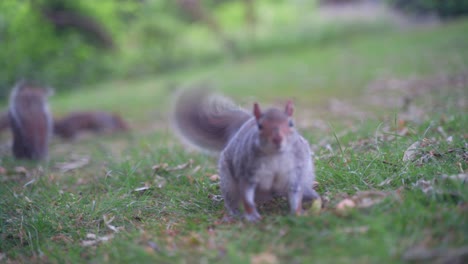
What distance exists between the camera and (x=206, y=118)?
10.6 feet

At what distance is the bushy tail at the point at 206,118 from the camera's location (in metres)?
3.11

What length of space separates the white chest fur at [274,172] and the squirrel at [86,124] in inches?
207

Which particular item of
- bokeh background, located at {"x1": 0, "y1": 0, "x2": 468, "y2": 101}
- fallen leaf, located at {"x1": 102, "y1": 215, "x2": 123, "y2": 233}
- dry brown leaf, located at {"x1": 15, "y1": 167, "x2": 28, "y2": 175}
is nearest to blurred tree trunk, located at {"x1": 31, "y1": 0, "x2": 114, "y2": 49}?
bokeh background, located at {"x1": 0, "y1": 0, "x2": 468, "y2": 101}

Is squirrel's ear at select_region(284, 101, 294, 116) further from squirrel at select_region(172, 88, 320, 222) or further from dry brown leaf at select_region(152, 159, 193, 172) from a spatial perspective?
dry brown leaf at select_region(152, 159, 193, 172)

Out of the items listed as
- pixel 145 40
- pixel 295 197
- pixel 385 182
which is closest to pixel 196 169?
pixel 295 197

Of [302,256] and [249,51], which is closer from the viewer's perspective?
[302,256]

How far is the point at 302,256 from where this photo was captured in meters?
1.99

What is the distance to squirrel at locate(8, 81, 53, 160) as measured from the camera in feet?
16.0

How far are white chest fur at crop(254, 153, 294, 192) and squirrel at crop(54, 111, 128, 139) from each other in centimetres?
526

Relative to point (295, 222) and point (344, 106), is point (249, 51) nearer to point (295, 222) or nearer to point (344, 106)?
point (344, 106)

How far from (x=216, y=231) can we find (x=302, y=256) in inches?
21.8

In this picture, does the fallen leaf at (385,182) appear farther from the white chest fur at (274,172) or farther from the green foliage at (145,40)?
the green foliage at (145,40)

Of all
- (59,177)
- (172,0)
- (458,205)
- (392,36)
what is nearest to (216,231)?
(458,205)

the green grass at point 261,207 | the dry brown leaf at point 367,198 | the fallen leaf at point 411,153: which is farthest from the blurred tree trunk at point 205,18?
the dry brown leaf at point 367,198
